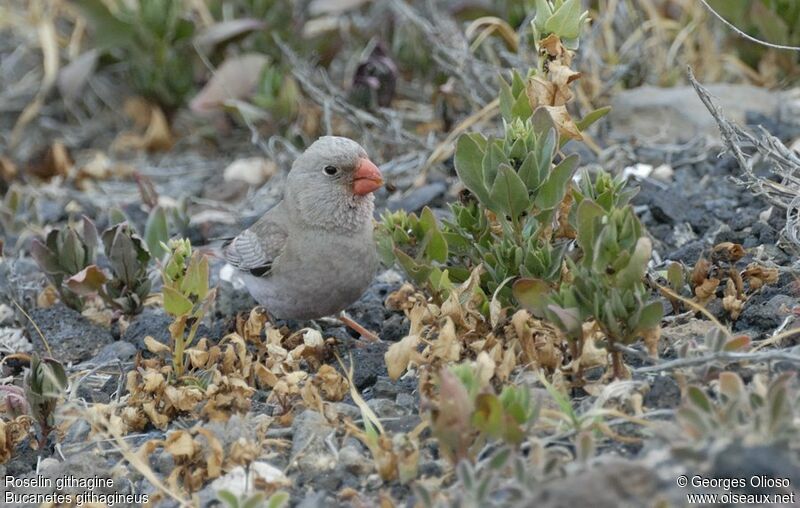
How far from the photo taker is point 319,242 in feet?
13.7

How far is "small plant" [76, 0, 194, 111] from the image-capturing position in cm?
654

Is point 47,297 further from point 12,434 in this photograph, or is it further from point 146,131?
point 146,131

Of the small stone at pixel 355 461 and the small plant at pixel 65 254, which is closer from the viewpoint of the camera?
the small stone at pixel 355 461

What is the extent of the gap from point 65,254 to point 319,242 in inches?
42.3

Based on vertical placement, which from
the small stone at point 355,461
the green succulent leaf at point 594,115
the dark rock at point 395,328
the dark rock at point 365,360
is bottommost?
the dark rock at point 395,328

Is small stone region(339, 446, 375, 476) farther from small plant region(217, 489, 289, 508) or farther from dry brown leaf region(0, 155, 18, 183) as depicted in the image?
dry brown leaf region(0, 155, 18, 183)

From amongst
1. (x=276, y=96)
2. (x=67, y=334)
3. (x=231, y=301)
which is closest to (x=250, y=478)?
(x=67, y=334)

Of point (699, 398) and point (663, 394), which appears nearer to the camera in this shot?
point (699, 398)

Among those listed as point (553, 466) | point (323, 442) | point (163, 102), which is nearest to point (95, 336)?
point (323, 442)


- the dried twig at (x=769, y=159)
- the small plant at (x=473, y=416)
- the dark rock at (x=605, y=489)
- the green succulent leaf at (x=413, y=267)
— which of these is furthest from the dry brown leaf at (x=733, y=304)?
the dark rock at (x=605, y=489)

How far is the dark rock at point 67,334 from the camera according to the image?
167 inches

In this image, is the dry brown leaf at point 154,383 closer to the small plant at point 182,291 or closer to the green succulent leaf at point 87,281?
the small plant at point 182,291

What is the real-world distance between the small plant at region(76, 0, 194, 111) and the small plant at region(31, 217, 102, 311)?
2.42 meters

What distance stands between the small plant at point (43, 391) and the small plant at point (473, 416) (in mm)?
1329
